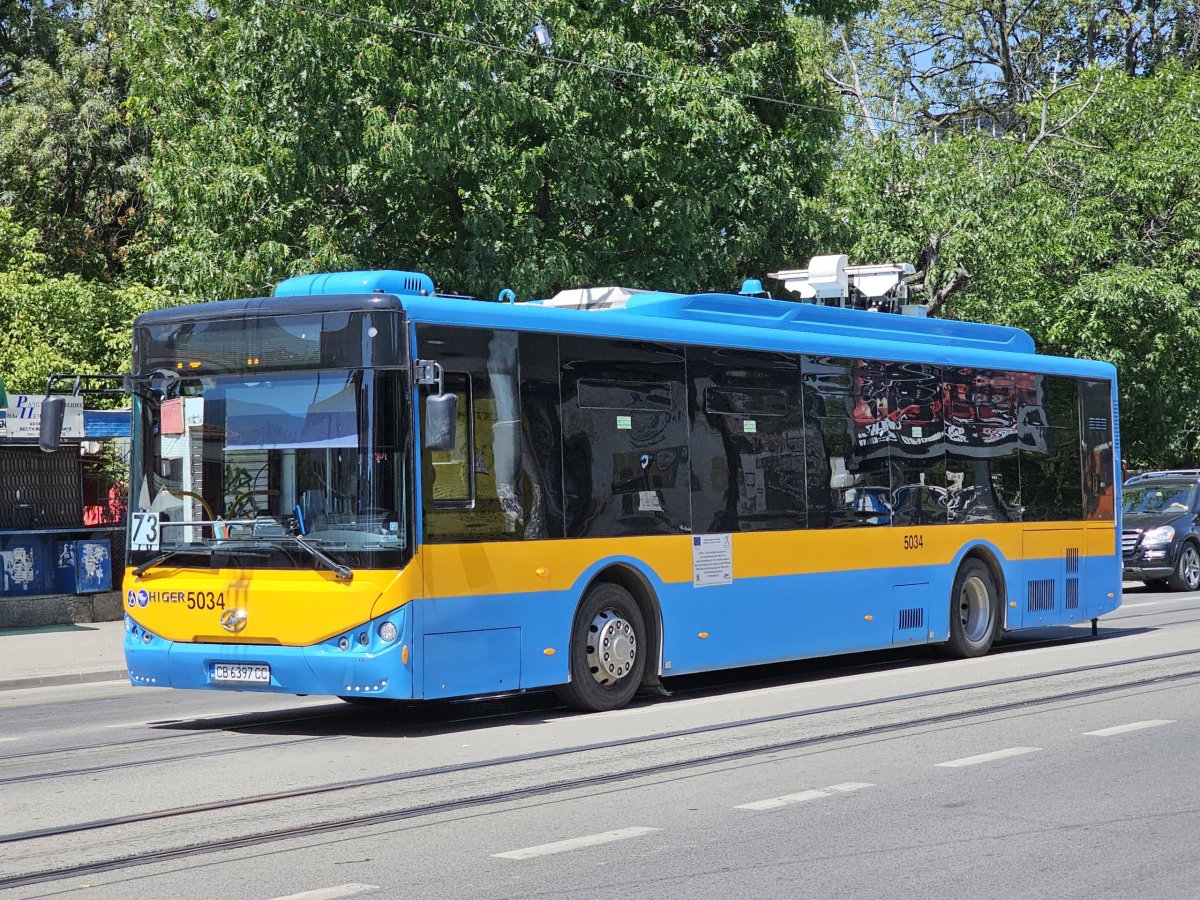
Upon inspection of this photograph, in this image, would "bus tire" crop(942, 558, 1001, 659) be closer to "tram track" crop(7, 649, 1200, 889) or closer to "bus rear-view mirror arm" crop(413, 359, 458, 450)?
"tram track" crop(7, 649, 1200, 889)

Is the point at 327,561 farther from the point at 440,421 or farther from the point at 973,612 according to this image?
the point at 973,612

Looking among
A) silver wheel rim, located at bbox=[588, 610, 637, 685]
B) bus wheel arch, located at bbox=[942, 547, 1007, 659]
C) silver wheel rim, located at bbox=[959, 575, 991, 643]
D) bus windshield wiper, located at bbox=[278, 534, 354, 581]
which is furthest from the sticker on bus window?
silver wheel rim, located at bbox=[959, 575, 991, 643]

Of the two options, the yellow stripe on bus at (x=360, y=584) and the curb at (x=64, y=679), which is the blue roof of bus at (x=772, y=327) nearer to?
the yellow stripe on bus at (x=360, y=584)

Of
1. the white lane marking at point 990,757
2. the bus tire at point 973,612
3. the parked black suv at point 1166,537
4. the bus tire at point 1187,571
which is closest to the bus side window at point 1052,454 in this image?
the bus tire at point 973,612

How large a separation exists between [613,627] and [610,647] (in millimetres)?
148

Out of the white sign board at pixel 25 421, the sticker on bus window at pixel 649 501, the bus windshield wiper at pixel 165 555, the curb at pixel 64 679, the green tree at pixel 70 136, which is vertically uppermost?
the green tree at pixel 70 136

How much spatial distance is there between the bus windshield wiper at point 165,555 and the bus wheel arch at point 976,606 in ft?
25.2

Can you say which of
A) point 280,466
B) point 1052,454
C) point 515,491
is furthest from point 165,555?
point 1052,454

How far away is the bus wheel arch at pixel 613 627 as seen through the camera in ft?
37.7

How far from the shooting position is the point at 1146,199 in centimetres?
3478

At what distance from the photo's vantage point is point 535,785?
865 centimetres

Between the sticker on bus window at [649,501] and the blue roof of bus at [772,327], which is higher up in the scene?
the blue roof of bus at [772,327]

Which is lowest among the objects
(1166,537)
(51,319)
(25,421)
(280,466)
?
(1166,537)

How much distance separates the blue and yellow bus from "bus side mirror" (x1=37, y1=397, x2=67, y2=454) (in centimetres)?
53
